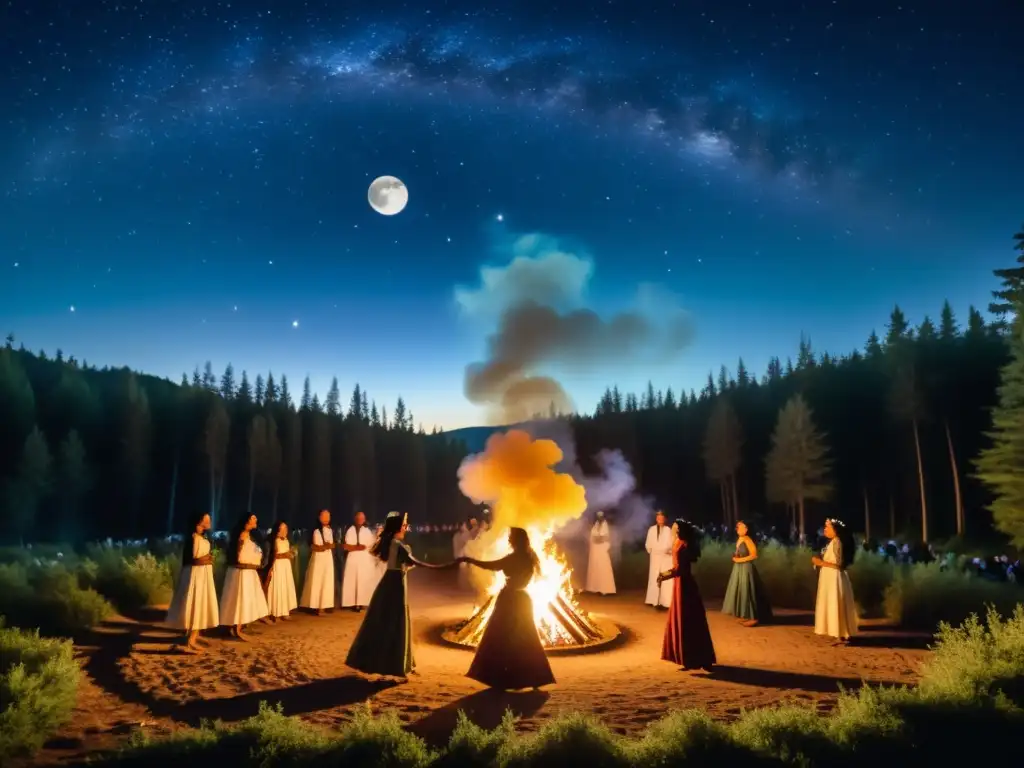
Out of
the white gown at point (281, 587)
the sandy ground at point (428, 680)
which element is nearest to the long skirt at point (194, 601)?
the sandy ground at point (428, 680)

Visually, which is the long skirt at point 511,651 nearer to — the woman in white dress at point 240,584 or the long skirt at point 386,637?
the long skirt at point 386,637

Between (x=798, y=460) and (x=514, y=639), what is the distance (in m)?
43.0

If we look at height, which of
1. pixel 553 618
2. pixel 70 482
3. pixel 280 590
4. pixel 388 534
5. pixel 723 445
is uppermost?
pixel 723 445

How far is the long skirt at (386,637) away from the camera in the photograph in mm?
10164

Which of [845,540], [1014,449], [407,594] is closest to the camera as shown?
[407,594]

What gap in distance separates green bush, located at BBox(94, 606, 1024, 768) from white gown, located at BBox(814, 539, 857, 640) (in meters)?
5.37

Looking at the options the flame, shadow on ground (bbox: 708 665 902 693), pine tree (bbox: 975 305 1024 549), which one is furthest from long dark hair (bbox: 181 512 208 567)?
pine tree (bbox: 975 305 1024 549)

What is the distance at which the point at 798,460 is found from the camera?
48.0 metres

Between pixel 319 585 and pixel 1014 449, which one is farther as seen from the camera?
pixel 1014 449

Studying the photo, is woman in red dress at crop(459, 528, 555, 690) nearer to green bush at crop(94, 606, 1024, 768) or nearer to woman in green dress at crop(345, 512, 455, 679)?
woman in green dress at crop(345, 512, 455, 679)

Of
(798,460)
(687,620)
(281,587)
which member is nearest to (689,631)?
(687,620)

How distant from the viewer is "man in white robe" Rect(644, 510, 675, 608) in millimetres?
17750

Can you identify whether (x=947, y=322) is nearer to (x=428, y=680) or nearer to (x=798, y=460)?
(x=798, y=460)

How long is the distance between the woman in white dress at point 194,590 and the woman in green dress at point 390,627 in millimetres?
3613
